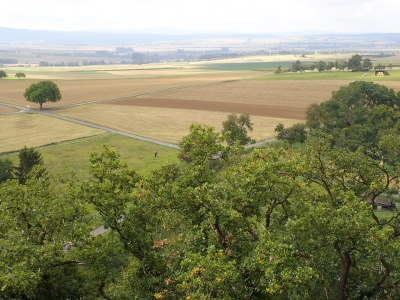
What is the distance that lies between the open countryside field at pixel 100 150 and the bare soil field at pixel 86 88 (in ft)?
150

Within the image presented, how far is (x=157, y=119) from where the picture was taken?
88.9 m

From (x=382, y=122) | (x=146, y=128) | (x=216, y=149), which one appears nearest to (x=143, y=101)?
(x=146, y=128)

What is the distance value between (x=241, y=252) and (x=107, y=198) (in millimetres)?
5840

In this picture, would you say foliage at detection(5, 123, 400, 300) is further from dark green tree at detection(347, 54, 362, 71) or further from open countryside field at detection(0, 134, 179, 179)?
dark green tree at detection(347, 54, 362, 71)

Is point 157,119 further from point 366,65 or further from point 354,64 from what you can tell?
point 366,65

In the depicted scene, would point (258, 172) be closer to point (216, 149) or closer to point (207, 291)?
point (216, 149)

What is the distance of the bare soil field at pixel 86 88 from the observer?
383 feet

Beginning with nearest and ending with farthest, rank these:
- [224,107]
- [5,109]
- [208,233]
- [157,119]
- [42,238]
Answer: [208,233]
[42,238]
[157,119]
[5,109]
[224,107]

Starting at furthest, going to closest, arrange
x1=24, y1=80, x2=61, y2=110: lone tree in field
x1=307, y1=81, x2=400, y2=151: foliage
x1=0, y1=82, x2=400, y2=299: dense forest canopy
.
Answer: x1=24, y1=80, x2=61, y2=110: lone tree in field, x1=307, y1=81, x2=400, y2=151: foliage, x1=0, y1=82, x2=400, y2=299: dense forest canopy

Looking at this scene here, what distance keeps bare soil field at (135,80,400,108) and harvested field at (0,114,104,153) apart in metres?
40.1

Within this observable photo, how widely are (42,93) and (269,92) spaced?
6552 cm

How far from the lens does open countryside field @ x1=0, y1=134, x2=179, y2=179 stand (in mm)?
53812

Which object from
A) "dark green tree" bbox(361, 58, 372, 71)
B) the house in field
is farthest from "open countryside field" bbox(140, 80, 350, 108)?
the house in field

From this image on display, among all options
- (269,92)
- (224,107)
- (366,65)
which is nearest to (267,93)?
(269,92)
